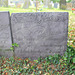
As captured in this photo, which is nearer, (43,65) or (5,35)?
(43,65)

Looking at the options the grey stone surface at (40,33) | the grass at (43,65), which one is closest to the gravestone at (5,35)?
the grey stone surface at (40,33)

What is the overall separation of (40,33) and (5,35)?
91 cm

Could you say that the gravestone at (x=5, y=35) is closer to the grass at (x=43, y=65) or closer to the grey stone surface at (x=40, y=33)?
the grey stone surface at (x=40, y=33)

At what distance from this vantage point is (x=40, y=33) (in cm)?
272

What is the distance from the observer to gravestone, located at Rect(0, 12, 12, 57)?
2.70 metres

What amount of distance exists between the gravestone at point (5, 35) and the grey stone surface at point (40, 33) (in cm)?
13

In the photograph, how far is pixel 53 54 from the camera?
2.88m

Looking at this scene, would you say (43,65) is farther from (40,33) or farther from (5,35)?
(5,35)

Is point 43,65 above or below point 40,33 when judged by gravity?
below

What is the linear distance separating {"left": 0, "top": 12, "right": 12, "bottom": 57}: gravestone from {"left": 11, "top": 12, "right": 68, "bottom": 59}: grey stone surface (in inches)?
5.2

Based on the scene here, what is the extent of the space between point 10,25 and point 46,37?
3.11ft

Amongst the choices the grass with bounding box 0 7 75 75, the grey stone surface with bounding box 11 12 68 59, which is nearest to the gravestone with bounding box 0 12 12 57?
the grey stone surface with bounding box 11 12 68 59

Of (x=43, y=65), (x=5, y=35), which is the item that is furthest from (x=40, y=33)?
(x=5, y=35)

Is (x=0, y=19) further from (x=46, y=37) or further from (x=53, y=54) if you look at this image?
(x=53, y=54)
